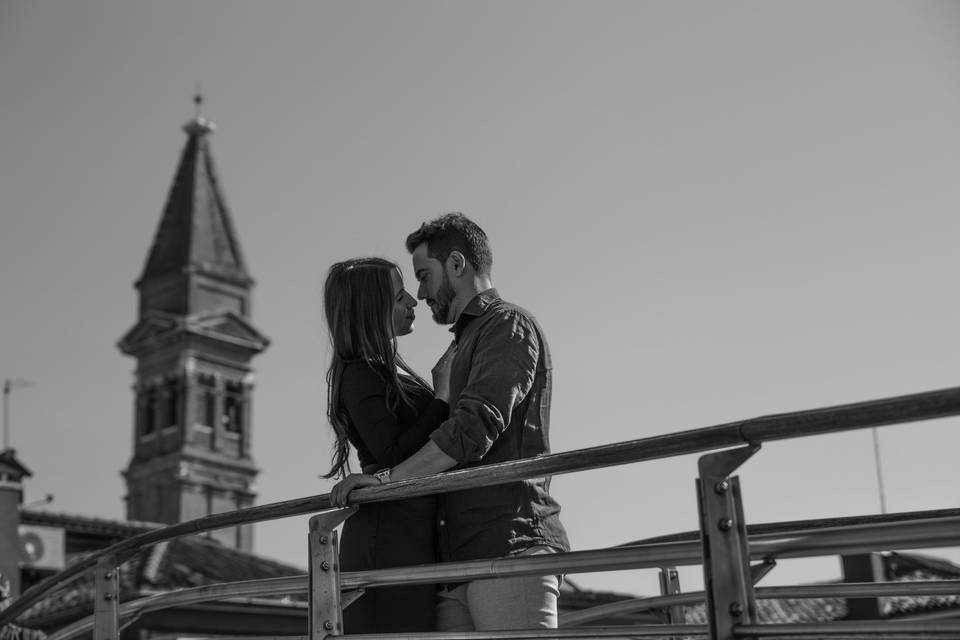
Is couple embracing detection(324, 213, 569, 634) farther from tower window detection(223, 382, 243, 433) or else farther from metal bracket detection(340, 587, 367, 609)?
tower window detection(223, 382, 243, 433)

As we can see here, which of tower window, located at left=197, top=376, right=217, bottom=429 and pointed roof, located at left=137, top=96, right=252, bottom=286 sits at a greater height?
pointed roof, located at left=137, top=96, right=252, bottom=286

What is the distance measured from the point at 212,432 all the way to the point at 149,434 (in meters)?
2.62

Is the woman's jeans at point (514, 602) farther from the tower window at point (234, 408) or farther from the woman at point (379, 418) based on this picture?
the tower window at point (234, 408)

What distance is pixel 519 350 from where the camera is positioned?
12.0ft

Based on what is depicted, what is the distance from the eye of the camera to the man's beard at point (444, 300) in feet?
12.8

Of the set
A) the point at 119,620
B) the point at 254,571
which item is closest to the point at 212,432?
the point at 254,571

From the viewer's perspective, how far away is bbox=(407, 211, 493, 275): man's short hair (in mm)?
3895

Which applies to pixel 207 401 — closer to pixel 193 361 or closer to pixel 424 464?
pixel 193 361

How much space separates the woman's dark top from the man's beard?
265mm

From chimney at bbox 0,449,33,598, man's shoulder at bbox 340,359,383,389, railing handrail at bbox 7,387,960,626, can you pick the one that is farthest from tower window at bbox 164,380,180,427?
man's shoulder at bbox 340,359,383,389

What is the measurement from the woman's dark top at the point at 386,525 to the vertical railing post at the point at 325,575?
0.15 feet

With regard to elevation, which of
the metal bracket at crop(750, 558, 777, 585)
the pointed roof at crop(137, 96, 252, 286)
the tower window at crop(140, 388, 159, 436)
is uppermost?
the pointed roof at crop(137, 96, 252, 286)

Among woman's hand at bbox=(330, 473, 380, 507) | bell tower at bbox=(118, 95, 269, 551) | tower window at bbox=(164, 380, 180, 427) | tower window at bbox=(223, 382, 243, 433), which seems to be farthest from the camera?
tower window at bbox=(223, 382, 243, 433)

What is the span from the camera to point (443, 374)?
407 centimetres
